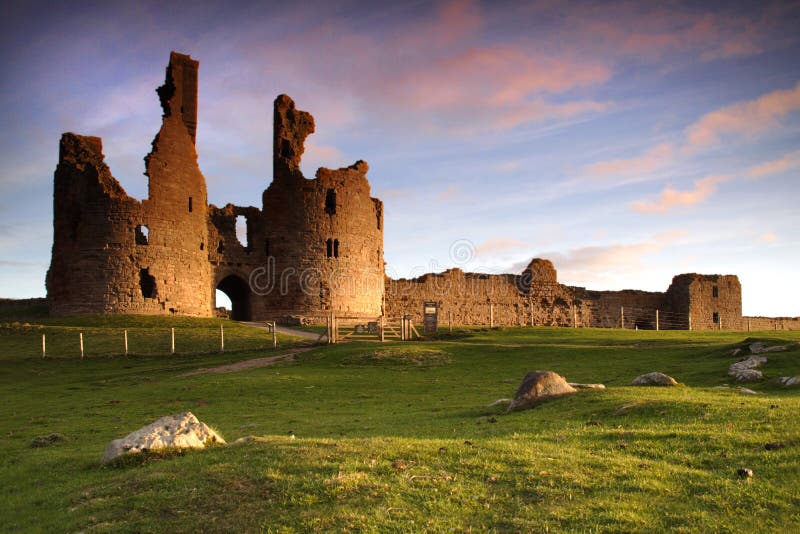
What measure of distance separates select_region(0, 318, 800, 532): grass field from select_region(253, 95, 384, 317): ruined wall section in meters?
31.3

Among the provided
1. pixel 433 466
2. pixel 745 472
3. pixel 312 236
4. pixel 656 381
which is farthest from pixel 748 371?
pixel 312 236

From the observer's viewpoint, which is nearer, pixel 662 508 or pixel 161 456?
pixel 662 508

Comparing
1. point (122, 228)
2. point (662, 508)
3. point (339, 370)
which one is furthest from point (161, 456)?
point (122, 228)

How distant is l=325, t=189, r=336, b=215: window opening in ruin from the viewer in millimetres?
50969

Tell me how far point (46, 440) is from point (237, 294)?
42.6 m

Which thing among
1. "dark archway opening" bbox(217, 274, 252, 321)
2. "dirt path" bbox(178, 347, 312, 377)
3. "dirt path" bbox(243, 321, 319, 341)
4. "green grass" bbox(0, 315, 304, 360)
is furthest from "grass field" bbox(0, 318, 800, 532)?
"dark archway opening" bbox(217, 274, 252, 321)

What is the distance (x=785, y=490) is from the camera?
7.43 m

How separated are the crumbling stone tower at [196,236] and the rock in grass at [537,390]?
3628 centimetres

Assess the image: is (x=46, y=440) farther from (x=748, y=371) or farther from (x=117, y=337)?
(x=117, y=337)

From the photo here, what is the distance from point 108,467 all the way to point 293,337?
95.8 ft

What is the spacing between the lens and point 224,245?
51.7m

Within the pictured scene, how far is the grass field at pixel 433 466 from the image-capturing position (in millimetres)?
7203

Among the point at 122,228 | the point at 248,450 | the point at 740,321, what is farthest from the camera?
the point at 740,321

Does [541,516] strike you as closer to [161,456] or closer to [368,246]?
[161,456]
